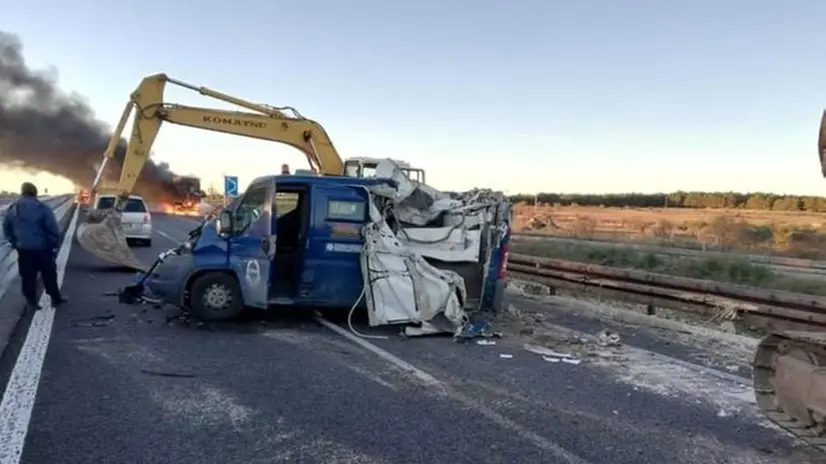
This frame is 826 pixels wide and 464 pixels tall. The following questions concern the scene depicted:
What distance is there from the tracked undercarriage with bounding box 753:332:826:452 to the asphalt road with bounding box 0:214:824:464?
0.37m

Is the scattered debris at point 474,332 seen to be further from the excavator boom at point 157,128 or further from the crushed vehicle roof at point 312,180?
the excavator boom at point 157,128

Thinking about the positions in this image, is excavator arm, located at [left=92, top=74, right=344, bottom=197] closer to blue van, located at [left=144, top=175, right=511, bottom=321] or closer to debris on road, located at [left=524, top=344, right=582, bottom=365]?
blue van, located at [left=144, top=175, right=511, bottom=321]

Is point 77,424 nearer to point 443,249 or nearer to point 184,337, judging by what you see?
point 184,337

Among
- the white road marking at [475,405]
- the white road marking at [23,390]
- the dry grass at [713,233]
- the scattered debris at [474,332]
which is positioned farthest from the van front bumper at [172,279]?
the dry grass at [713,233]

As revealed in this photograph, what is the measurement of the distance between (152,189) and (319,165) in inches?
1386

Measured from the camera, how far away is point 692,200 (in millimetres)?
87188

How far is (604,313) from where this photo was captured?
11.3 metres

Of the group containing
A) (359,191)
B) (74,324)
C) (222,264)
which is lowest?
(74,324)

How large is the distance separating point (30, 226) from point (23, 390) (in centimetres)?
→ 460

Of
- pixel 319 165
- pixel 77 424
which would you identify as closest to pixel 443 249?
pixel 77 424

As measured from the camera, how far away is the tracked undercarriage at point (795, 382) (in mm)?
4484

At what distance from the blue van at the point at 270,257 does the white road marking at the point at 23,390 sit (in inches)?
57.3

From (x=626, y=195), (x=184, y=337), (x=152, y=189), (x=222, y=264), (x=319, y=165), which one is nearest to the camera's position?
(x=184, y=337)

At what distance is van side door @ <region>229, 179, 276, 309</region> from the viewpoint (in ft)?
30.3
